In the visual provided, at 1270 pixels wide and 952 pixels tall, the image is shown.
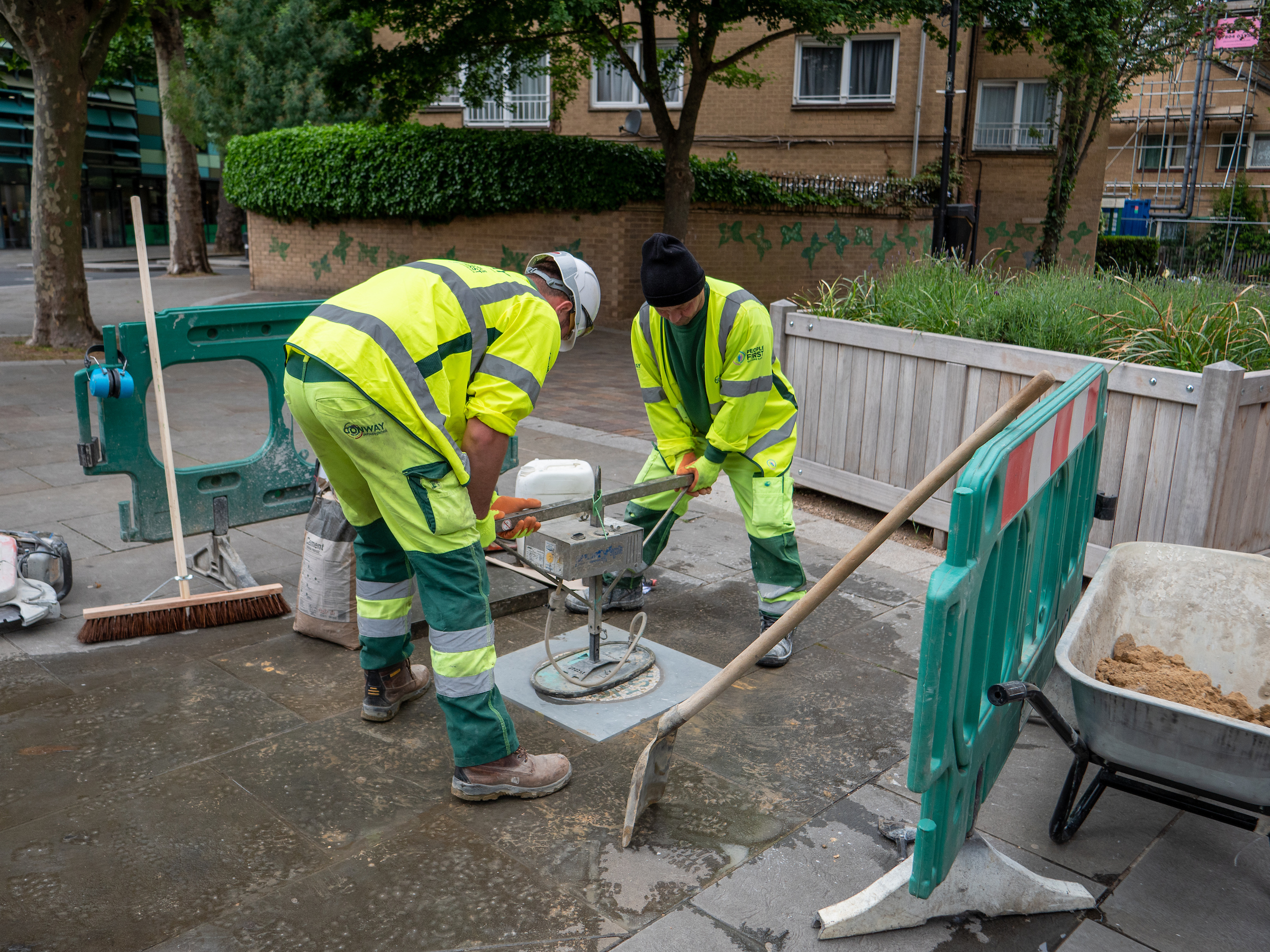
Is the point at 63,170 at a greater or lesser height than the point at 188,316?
greater

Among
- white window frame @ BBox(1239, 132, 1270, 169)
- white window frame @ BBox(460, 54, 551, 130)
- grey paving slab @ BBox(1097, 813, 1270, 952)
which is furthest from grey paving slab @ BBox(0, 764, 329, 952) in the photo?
white window frame @ BBox(1239, 132, 1270, 169)

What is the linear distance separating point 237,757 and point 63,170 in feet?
33.4

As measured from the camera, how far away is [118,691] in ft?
12.6

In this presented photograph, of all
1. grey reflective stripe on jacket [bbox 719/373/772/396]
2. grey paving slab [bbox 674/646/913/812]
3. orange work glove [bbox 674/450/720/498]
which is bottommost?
grey paving slab [bbox 674/646/913/812]

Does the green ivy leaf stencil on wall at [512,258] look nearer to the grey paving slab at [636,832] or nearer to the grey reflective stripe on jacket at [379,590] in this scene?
the grey reflective stripe on jacket at [379,590]

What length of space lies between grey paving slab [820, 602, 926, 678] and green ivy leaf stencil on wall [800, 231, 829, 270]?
15.2 metres

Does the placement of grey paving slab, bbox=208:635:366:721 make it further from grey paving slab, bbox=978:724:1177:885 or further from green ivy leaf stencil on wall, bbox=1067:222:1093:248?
green ivy leaf stencil on wall, bbox=1067:222:1093:248

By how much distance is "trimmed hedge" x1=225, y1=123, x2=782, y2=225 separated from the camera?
16.2 meters

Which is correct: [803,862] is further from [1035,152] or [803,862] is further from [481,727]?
[1035,152]

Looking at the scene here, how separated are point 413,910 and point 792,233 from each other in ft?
57.4

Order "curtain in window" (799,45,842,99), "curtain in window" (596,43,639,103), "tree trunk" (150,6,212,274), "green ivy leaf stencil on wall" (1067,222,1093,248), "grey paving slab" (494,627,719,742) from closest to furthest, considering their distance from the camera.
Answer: "grey paving slab" (494,627,719,742) < "tree trunk" (150,6,212,274) < "curtain in window" (799,45,842,99) < "curtain in window" (596,43,639,103) < "green ivy leaf stencil on wall" (1067,222,1093,248)

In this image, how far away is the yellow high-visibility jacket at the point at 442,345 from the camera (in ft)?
9.52

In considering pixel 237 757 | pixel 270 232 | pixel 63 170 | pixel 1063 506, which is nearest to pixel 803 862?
pixel 1063 506

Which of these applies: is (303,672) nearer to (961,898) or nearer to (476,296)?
(476,296)
